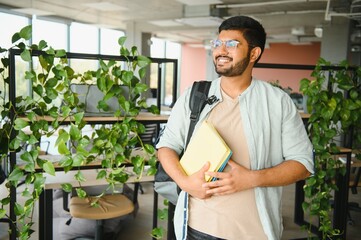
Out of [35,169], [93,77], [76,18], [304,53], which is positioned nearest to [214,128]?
[93,77]

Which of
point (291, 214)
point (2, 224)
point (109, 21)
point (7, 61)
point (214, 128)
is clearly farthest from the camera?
point (109, 21)

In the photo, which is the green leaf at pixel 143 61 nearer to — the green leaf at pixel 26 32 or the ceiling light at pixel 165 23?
the green leaf at pixel 26 32

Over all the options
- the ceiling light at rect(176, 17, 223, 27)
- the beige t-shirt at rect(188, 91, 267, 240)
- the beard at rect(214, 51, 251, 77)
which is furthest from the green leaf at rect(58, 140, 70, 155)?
the ceiling light at rect(176, 17, 223, 27)

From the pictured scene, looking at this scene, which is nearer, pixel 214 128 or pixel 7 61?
pixel 214 128

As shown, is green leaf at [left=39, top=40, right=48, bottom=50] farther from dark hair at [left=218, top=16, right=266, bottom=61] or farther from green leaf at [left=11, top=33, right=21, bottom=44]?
dark hair at [left=218, top=16, right=266, bottom=61]

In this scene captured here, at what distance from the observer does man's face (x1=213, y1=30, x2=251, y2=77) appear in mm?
1225

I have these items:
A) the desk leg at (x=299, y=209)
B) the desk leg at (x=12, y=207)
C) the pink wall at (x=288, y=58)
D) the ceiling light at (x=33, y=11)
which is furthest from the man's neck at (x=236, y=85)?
the pink wall at (x=288, y=58)

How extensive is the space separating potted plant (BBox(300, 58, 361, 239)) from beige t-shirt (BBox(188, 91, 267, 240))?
1.67 metres

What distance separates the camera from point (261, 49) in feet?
4.19

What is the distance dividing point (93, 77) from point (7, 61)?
1.56ft

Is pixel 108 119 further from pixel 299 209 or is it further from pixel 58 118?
pixel 299 209

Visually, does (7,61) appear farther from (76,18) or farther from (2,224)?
(76,18)

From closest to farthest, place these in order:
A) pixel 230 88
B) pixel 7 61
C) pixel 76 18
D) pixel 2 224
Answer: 1. pixel 230 88
2. pixel 7 61
3. pixel 2 224
4. pixel 76 18

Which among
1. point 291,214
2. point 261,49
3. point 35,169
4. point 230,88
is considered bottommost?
point 291,214
